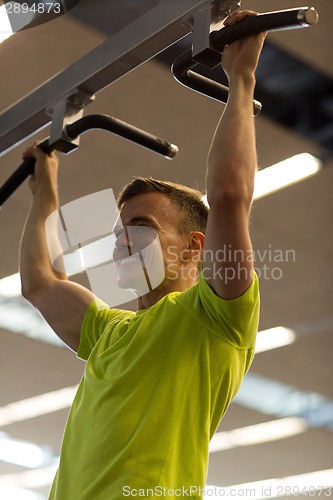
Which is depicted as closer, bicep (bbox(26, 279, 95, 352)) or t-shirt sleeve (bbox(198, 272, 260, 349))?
t-shirt sleeve (bbox(198, 272, 260, 349))

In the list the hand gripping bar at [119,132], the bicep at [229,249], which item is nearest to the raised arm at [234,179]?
the bicep at [229,249]

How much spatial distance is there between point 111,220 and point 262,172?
1.75m

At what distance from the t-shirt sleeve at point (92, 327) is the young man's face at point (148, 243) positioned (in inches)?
3.8

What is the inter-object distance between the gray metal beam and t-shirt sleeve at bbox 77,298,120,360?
33 centimetres

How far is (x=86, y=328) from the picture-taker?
144 cm

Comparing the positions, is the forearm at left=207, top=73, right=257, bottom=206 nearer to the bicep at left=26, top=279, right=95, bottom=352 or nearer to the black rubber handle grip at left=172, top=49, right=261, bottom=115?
the black rubber handle grip at left=172, top=49, right=261, bottom=115

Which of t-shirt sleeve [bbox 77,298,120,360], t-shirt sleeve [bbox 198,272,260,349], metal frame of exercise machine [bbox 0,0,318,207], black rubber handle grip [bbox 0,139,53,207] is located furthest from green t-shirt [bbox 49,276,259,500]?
black rubber handle grip [bbox 0,139,53,207]

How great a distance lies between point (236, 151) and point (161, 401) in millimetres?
366

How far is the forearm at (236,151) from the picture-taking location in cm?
112

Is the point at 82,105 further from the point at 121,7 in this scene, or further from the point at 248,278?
the point at 121,7

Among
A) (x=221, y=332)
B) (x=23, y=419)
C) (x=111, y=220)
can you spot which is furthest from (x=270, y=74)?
(x=23, y=419)

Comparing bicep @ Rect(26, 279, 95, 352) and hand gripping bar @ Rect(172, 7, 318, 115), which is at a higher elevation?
hand gripping bar @ Rect(172, 7, 318, 115)

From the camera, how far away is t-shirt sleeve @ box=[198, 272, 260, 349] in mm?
1141

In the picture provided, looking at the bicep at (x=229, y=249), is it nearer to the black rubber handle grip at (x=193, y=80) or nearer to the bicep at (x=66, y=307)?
the black rubber handle grip at (x=193, y=80)
